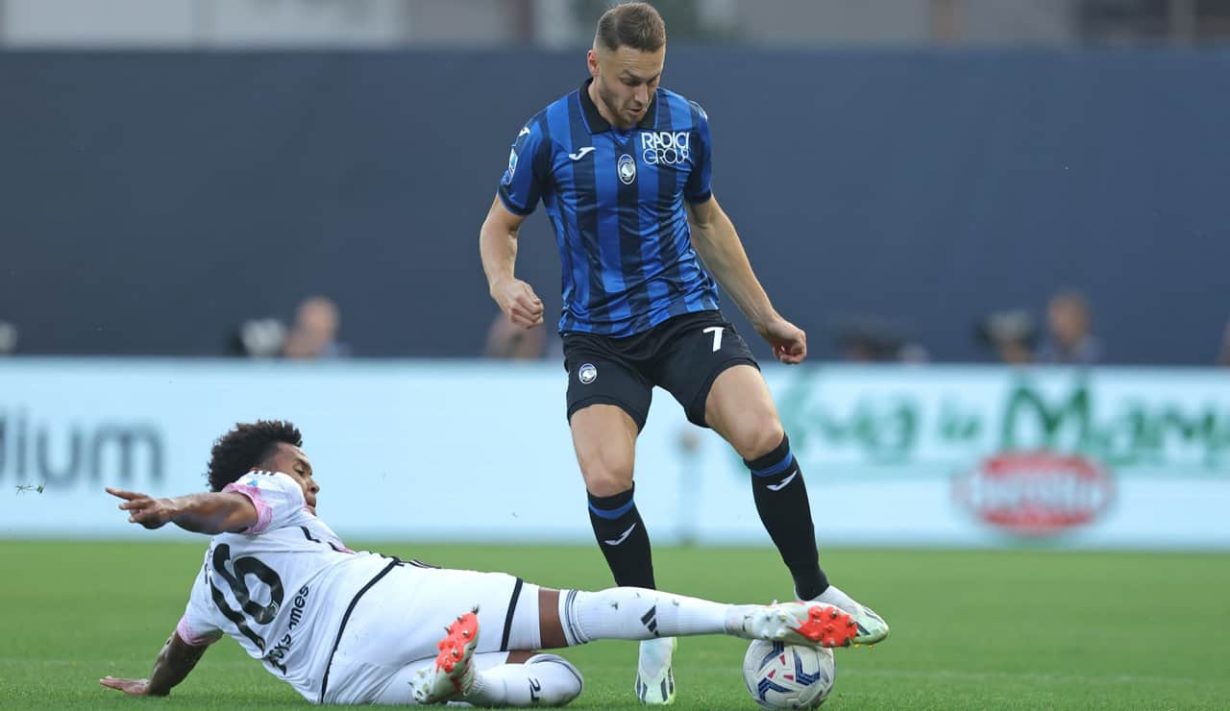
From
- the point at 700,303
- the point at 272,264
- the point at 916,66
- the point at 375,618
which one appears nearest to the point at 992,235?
→ the point at 916,66

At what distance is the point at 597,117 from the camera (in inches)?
262

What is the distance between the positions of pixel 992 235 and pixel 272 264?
267 inches

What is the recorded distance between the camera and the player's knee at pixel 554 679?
19.4 feet

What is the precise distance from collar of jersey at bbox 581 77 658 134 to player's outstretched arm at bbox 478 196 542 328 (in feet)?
1.33

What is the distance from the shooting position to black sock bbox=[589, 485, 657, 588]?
6426 millimetres

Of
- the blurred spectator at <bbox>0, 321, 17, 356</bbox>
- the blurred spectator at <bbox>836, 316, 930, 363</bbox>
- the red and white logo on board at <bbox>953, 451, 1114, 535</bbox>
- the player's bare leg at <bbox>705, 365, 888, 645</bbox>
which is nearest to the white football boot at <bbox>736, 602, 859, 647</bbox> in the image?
the player's bare leg at <bbox>705, 365, 888, 645</bbox>

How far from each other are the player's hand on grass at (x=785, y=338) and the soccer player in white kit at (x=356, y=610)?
141 cm

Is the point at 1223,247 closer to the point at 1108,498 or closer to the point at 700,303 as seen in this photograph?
the point at 1108,498

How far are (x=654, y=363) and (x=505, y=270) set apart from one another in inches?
23.7

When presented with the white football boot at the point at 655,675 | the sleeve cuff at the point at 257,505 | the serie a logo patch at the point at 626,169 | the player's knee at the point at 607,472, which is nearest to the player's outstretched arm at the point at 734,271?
the serie a logo patch at the point at 626,169

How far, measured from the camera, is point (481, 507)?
14.8 metres

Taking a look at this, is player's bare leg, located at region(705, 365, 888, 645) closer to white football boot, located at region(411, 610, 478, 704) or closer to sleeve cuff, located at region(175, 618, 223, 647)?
white football boot, located at region(411, 610, 478, 704)

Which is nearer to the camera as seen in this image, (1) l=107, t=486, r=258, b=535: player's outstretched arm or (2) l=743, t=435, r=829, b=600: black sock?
(1) l=107, t=486, r=258, b=535: player's outstretched arm

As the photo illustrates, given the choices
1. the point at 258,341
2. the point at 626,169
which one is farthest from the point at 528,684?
the point at 258,341
